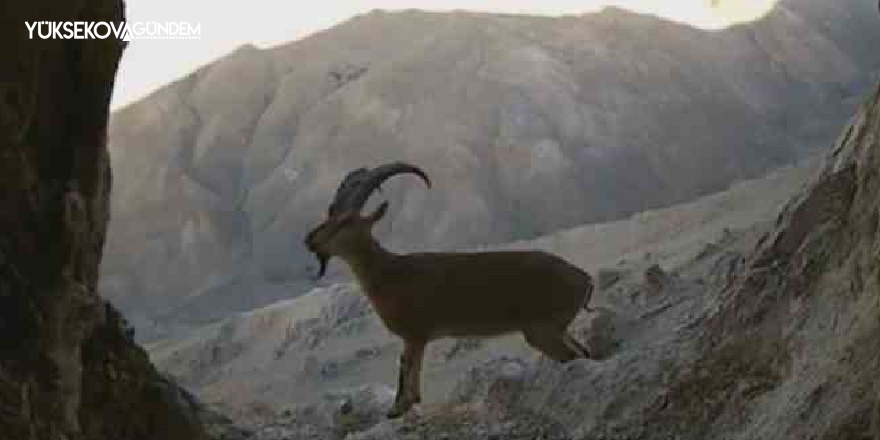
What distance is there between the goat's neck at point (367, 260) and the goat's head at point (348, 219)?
0.05m

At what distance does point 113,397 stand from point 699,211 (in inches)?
565

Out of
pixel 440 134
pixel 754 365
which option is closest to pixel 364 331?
pixel 440 134

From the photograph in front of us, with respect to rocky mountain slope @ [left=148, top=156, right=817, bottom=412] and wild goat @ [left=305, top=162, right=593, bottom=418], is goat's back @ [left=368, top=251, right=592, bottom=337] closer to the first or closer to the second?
wild goat @ [left=305, top=162, right=593, bottom=418]

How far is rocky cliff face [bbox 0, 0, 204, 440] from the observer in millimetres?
4473

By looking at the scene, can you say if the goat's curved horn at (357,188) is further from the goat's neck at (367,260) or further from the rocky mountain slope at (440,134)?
the rocky mountain slope at (440,134)

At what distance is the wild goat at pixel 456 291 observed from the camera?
9.94 m

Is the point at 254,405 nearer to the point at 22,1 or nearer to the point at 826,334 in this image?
the point at 826,334

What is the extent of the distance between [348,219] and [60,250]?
17.8 ft

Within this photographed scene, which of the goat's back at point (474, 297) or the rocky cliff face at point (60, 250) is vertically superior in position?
the rocky cliff face at point (60, 250)

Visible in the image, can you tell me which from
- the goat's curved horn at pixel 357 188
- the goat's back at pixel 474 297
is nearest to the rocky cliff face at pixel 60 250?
the goat's back at pixel 474 297

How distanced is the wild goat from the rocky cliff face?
4126mm

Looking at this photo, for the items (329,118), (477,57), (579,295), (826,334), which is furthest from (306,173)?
(826,334)

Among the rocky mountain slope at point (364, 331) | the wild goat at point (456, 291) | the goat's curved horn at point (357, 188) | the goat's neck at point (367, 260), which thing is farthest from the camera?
the rocky mountain slope at point (364, 331)

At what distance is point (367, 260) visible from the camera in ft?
33.4
